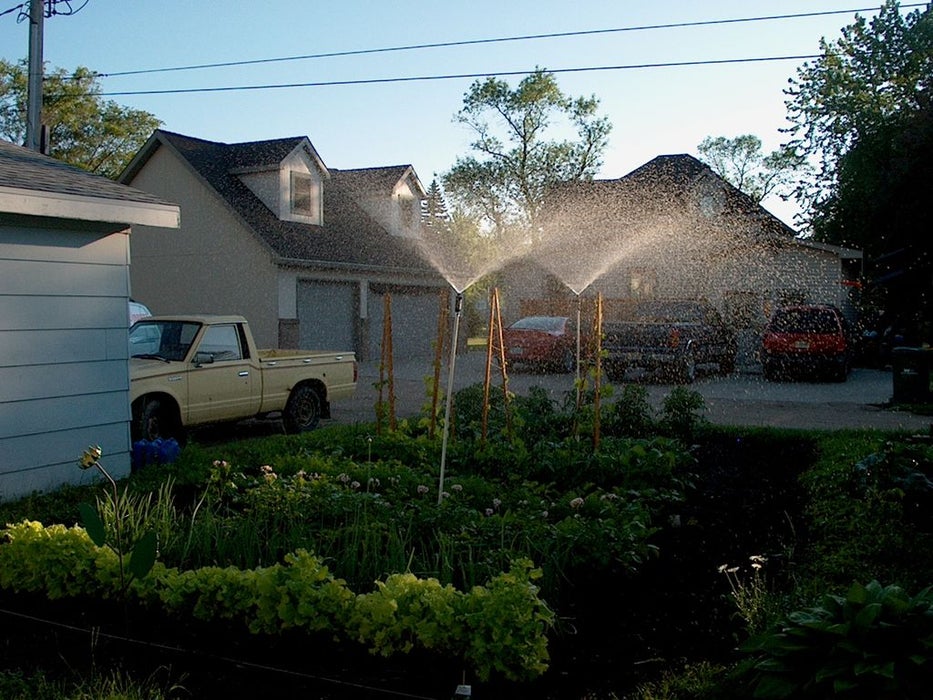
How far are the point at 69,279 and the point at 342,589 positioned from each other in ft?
17.7

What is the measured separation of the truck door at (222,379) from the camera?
36.8ft

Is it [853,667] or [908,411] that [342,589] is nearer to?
[853,667]

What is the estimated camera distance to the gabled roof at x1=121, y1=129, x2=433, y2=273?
24.3 m

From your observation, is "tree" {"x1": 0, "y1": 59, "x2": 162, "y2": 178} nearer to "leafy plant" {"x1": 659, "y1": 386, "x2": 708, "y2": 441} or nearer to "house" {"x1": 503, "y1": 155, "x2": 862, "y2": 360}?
"house" {"x1": 503, "y1": 155, "x2": 862, "y2": 360}

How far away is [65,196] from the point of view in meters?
8.09

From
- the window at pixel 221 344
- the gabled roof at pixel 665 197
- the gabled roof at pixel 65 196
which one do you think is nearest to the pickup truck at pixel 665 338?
the window at pixel 221 344

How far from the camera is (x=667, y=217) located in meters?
33.7

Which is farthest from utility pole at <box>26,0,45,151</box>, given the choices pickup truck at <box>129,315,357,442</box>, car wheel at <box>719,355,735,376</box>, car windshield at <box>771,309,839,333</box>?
car windshield at <box>771,309,839,333</box>

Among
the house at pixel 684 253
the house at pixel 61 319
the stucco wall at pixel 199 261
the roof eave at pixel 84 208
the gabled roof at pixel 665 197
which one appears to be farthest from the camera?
the gabled roof at pixel 665 197

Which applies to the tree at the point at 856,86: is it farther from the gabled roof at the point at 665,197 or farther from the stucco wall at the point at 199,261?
the stucco wall at the point at 199,261

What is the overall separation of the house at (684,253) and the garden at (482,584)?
2047cm

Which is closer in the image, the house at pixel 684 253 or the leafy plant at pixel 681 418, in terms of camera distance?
the leafy plant at pixel 681 418

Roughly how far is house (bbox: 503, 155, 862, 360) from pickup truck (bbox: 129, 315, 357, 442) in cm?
1641

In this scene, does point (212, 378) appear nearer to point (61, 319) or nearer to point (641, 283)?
point (61, 319)
